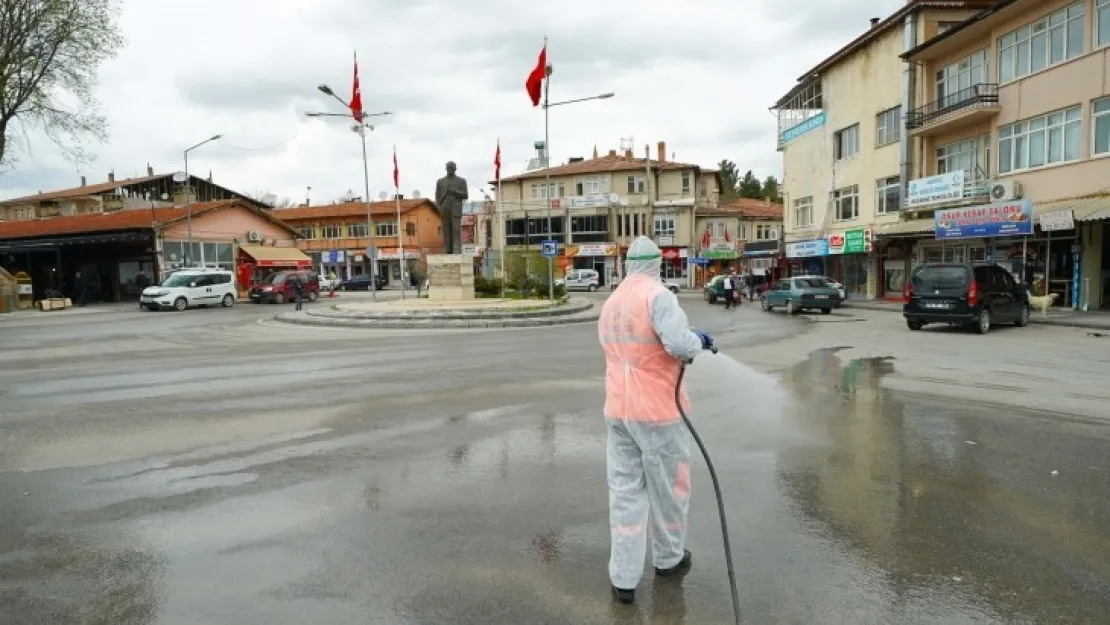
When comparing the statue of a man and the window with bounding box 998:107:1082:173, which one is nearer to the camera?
the window with bounding box 998:107:1082:173

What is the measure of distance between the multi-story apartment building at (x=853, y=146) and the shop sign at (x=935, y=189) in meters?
2.15

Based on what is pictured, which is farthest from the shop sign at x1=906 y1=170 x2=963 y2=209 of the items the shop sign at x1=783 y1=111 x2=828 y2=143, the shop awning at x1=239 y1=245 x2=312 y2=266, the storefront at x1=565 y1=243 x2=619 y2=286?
the shop awning at x1=239 y1=245 x2=312 y2=266

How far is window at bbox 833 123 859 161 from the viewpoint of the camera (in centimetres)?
3484

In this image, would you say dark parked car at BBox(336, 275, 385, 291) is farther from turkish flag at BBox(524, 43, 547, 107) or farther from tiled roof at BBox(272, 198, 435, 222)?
turkish flag at BBox(524, 43, 547, 107)

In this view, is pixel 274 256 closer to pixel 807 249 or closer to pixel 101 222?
pixel 101 222

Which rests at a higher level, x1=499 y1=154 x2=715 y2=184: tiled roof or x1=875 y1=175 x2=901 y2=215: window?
x1=499 y1=154 x2=715 y2=184: tiled roof

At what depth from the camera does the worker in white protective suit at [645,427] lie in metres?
3.59

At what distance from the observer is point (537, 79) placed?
2625 centimetres

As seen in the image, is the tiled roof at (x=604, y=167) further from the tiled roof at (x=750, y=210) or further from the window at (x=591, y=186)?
the tiled roof at (x=750, y=210)

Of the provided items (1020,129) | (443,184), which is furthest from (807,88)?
(443,184)

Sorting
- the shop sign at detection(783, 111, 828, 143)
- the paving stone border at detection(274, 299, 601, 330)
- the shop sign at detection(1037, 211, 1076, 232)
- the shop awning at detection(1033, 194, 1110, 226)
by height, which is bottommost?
the paving stone border at detection(274, 299, 601, 330)

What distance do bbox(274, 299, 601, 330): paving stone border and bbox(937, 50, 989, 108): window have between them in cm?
1744

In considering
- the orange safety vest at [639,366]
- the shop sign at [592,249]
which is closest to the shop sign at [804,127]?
the shop sign at [592,249]

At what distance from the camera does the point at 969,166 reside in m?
27.5
